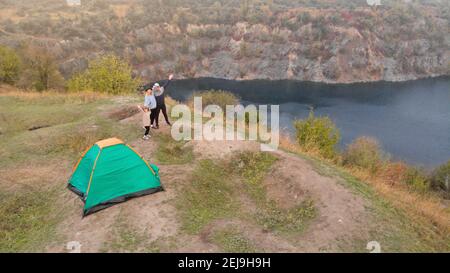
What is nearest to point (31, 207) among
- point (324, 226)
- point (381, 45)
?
point (324, 226)

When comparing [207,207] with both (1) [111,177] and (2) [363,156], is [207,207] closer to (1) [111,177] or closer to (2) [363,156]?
(1) [111,177]

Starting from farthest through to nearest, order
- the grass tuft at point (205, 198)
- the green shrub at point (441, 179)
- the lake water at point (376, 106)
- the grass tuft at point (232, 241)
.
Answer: the lake water at point (376, 106) < the green shrub at point (441, 179) < the grass tuft at point (205, 198) < the grass tuft at point (232, 241)

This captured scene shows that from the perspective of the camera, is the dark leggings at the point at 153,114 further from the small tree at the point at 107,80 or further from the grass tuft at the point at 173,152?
the small tree at the point at 107,80

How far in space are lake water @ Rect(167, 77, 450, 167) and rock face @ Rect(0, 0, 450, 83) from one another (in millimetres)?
8088

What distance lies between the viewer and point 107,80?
40.0m

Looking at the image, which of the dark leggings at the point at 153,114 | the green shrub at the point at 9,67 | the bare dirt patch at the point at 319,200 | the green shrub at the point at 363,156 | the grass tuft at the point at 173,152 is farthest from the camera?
the green shrub at the point at 9,67

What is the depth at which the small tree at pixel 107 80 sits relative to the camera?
39.9 metres

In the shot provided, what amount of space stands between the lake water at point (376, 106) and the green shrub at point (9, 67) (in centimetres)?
4205

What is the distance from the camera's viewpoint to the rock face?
12369 cm

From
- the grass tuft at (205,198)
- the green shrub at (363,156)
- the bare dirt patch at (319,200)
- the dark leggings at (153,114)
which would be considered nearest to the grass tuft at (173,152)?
the grass tuft at (205,198)

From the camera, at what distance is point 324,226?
12.1 meters

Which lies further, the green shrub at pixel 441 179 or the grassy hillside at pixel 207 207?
the green shrub at pixel 441 179

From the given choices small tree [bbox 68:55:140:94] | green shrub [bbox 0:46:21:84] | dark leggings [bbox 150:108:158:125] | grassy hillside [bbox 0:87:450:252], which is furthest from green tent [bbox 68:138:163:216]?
green shrub [bbox 0:46:21:84]
